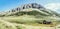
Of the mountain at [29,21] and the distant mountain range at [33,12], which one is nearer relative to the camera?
the mountain at [29,21]

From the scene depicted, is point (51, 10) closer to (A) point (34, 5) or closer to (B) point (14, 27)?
(A) point (34, 5)

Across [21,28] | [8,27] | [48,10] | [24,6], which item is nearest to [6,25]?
[8,27]

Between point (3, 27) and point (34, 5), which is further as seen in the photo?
point (34, 5)

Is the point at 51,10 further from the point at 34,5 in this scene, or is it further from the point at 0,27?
the point at 0,27

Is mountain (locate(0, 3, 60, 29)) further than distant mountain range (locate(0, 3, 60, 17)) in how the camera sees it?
No

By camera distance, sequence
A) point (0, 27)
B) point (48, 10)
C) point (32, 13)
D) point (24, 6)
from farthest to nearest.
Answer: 1. point (24, 6)
2. point (48, 10)
3. point (32, 13)
4. point (0, 27)

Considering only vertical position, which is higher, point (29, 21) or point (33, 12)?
point (33, 12)

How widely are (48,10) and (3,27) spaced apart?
2511 inches

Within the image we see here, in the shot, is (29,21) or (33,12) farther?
(33,12)

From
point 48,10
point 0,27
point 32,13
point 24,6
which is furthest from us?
point 24,6

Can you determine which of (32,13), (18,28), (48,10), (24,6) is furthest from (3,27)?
(24,6)

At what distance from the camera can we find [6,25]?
2364 cm

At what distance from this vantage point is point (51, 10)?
87438 millimetres

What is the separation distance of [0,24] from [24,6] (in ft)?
236
